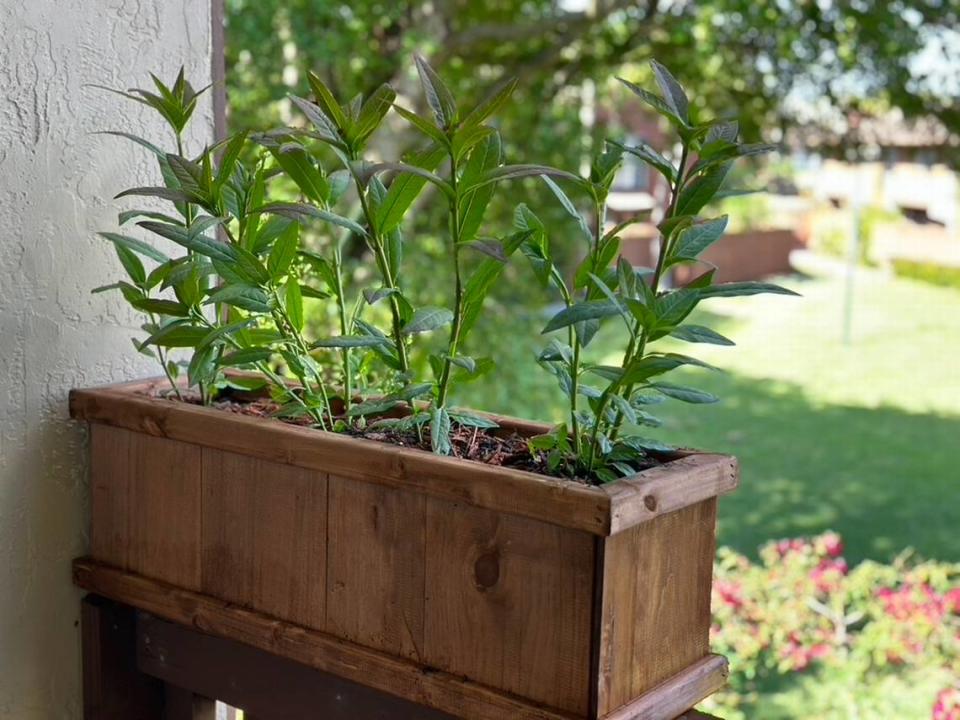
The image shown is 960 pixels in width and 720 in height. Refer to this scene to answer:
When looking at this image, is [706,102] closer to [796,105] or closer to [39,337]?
[796,105]

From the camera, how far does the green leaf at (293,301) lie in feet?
3.47

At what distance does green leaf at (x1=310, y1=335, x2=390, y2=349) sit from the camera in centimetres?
94

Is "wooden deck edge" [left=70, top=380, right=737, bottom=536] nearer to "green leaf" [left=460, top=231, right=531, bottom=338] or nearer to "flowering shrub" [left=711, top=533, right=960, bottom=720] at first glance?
"green leaf" [left=460, top=231, right=531, bottom=338]

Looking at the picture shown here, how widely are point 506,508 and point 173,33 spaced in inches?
28.0

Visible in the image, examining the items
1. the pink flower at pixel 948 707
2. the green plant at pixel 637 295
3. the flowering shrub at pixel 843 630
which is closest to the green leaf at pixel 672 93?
the green plant at pixel 637 295

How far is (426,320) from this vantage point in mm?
927

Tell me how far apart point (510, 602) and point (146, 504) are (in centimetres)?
46

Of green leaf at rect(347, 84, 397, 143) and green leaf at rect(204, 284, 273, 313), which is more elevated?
green leaf at rect(347, 84, 397, 143)

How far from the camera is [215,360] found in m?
1.06

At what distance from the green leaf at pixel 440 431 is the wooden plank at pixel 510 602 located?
0.15 feet

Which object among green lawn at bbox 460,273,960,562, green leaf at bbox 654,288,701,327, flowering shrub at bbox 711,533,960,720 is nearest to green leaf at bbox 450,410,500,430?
green leaf at bbox 654,288,701,327

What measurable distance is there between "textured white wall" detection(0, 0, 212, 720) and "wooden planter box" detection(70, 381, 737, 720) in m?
0.09

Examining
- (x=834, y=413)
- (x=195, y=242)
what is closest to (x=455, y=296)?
(x=195, y=242)

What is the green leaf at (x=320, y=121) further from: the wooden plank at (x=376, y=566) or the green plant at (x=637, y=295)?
the wooden plank at (x=376, y=566)
